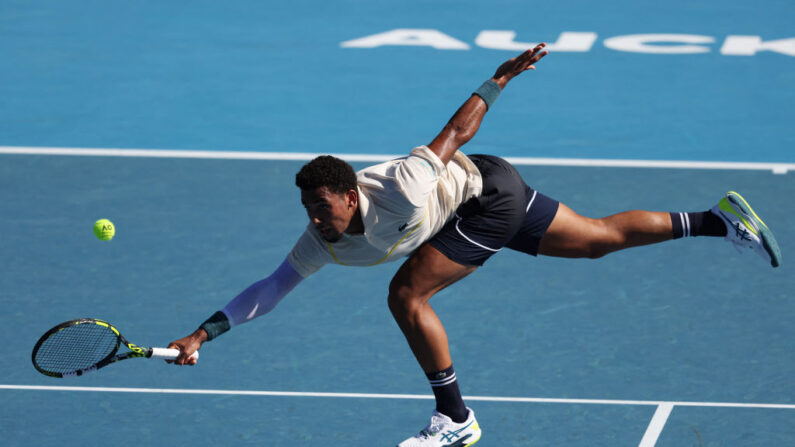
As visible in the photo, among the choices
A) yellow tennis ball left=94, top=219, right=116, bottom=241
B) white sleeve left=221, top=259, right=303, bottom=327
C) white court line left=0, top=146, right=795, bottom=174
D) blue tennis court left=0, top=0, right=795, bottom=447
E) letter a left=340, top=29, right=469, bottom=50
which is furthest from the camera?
letter a left=340, top=29, right=469, bottom=50

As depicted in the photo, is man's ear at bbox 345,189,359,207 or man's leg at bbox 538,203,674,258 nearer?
man's ear at bbox 345,189,359,207

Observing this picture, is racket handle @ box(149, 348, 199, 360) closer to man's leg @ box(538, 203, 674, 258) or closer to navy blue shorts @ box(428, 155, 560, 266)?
navy blue shorts @ box(428, 155, 560, 266)

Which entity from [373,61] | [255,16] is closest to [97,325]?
[373,61]

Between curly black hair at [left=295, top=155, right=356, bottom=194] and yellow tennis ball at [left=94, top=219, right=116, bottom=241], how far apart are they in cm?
414

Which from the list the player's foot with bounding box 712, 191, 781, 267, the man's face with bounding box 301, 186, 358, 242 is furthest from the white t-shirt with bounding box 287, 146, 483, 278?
the player's foot with bounding box 712, 191, 781, 267

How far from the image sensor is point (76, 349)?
6664mm

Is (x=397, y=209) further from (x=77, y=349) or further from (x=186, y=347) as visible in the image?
(x=77, y=349)

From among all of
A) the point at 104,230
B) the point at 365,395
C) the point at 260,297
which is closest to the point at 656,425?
the point at 365,395

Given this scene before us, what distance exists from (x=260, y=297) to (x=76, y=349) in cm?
102

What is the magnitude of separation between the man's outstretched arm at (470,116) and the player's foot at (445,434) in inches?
61.0

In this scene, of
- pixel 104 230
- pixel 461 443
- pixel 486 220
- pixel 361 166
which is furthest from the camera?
pixel 361 166

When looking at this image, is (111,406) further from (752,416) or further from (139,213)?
(752,416)

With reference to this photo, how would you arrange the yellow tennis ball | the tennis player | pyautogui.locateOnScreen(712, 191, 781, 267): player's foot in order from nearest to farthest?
the tennis player
pyautogui.locateOnScreen(712, 191, 781, 267): player's foot
the yellow tennis ball

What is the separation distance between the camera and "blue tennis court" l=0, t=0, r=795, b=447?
8195 mm
